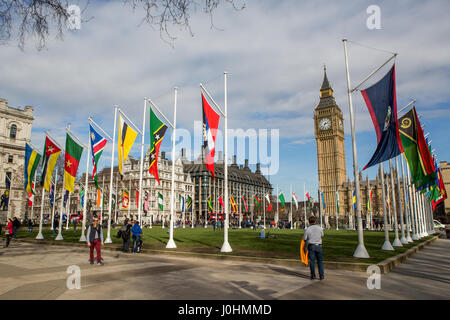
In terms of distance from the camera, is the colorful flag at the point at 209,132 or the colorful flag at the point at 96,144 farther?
the colorful flag at the point at 96,144

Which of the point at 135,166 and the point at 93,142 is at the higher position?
the point at 135,166

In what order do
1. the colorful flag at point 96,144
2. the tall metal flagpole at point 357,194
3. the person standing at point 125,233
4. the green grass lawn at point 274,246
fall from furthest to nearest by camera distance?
the colorful flag at point 96,144 → the person standing at point 125,233 → the green grass lawn at point 274,246 → the tall metal flagpole at point 357,194

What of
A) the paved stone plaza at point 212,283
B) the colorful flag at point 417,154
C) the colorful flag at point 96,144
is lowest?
the paved stone plaza at point 212,283

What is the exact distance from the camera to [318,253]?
9266 mm

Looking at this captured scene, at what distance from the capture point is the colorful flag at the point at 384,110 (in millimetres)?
13703

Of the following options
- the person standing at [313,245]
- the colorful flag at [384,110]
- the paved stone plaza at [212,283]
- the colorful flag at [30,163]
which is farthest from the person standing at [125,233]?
the colorful flag at [30,163]

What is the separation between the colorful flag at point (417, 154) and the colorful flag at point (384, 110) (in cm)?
213

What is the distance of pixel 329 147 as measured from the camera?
12850 centimetres

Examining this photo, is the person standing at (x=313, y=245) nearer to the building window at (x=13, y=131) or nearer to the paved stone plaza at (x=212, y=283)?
the paved stone plaza at (x=212, y=283)

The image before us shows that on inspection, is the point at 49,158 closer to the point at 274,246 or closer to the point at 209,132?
the point at 209,132

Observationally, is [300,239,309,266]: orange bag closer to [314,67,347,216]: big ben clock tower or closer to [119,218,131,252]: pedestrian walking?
[119,218,131,252]: pedestrian walking
